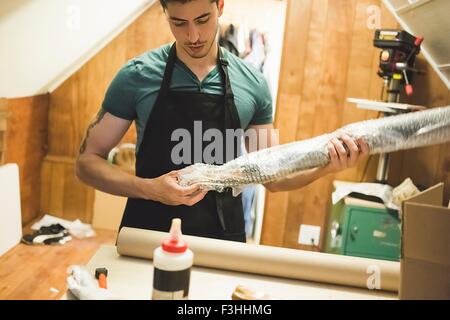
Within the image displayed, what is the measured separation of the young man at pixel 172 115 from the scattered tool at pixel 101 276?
37 cm

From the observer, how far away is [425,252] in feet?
2.61

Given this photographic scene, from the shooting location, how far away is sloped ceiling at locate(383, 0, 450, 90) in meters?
2.17

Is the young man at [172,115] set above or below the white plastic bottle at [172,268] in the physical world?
above

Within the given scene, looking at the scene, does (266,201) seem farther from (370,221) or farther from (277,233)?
(370,221)

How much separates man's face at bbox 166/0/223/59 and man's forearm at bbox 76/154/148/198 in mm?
442

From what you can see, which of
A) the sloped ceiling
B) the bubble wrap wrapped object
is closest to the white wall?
the bubble wrap wrapped object

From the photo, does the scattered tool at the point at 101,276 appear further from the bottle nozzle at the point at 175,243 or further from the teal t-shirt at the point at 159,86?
the teal t-shirt at the point at 159,86

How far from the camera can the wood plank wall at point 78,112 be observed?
343 centimetres

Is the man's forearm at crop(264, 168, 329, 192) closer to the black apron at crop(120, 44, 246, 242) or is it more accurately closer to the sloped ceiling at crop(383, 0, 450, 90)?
the black apron at crop(120, 44, 246, 242)

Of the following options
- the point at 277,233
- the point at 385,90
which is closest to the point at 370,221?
the point at 277,233

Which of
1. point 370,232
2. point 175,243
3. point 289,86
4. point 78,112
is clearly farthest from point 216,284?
point 78,112

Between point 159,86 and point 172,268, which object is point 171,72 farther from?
point 172,268

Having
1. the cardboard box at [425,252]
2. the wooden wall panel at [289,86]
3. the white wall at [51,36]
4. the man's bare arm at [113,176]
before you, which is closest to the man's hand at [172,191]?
the man's bare arm at [113,176]

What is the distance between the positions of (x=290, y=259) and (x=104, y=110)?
2.50 ft
